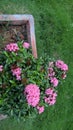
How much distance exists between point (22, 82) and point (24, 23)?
0.77 metres

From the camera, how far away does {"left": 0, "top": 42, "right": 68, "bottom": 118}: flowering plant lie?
2.69m

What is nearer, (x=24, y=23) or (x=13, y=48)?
(x=13, y=48)

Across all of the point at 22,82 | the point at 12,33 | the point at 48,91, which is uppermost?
the point at 12,33

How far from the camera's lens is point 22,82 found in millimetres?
2693

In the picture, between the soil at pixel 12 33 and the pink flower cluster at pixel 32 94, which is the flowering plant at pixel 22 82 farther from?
the soil at pixel 12 33

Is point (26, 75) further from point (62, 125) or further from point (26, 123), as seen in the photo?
point (62, 125)

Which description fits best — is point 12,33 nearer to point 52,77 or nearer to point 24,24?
point 24,24

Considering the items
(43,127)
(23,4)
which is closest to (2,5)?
(23,4)

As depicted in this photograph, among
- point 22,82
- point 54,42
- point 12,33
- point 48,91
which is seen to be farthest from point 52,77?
point 54,42

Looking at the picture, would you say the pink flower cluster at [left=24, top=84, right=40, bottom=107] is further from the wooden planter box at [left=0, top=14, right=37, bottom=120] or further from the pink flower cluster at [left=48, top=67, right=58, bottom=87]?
the wooden planter box at [left=0, top=14, right=37, bottom=120]

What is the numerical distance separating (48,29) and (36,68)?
1.05 meters

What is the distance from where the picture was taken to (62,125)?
12.6 ft

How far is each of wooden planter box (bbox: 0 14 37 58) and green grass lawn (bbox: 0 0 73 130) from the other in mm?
362

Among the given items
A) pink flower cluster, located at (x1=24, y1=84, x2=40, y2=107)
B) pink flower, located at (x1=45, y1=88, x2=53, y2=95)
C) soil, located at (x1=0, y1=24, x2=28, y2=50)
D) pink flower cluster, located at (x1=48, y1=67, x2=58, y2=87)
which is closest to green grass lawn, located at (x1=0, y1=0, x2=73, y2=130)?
soil, located at (x1=0, y1=24, x2=28, y2=50)
